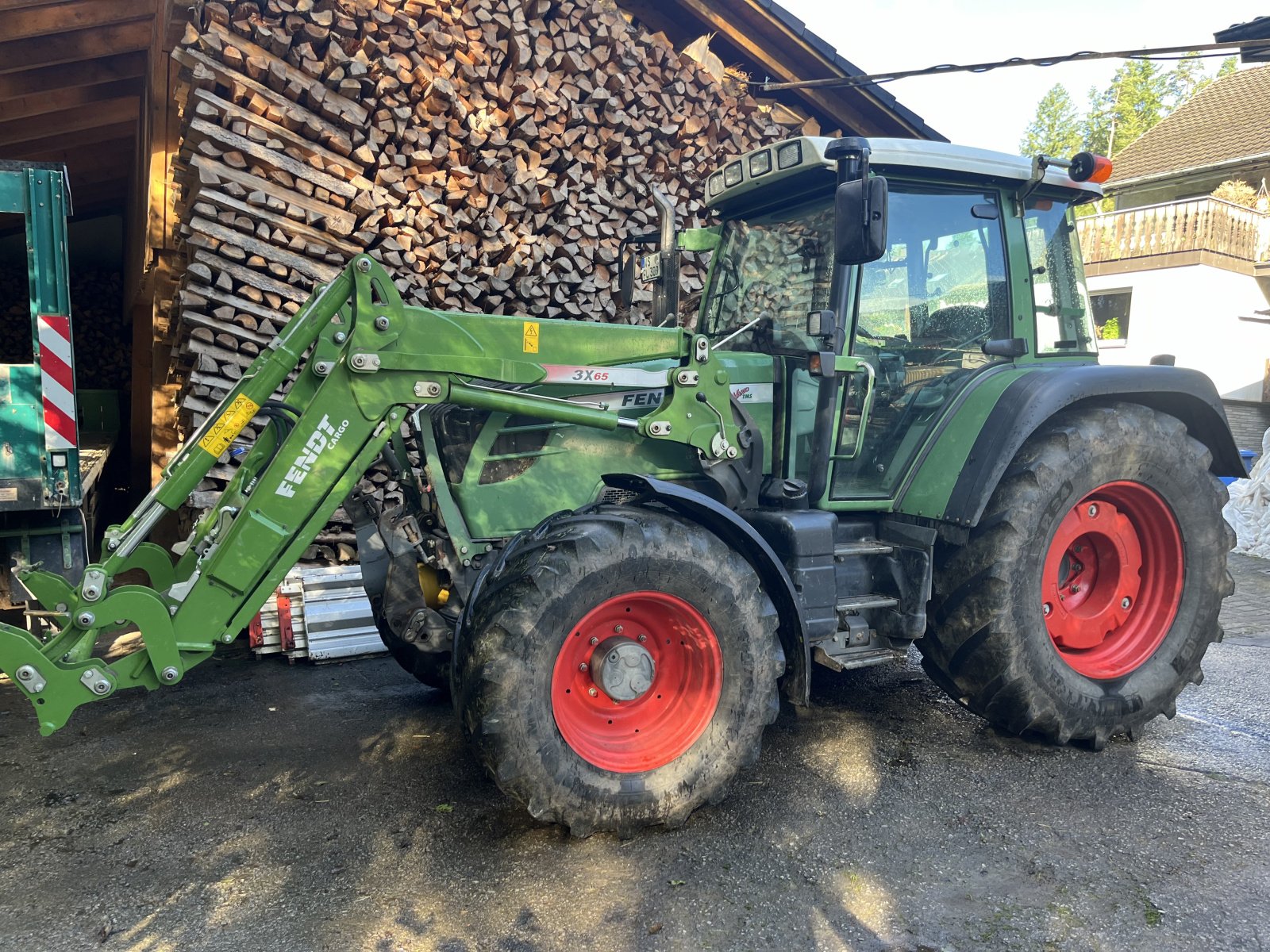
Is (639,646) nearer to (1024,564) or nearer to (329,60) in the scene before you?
(1024,564)

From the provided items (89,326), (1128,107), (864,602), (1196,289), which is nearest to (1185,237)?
(1196,289)

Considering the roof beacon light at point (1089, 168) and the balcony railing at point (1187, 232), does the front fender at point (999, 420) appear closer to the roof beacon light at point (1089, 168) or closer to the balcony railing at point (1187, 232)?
the roof beacon light at point (1089, 168)

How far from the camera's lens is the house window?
15383 millimetres

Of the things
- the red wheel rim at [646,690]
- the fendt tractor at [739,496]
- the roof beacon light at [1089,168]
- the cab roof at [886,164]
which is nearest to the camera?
the fendt tractor at [739,496]

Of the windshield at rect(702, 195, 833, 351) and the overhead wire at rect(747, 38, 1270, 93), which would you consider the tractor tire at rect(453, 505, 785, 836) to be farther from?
the overhead wire at rect(747, 38, 1270, 93)

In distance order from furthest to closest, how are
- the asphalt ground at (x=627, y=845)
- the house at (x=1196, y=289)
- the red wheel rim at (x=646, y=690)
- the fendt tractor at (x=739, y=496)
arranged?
the house at (x=1196, y=289), the red wheel rim at (x=646, y=690), the fendt tractor at (x=739, y=496), the asphalt ground at (x=627, y=845)

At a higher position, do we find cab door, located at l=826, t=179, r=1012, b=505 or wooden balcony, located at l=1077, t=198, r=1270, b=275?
wooden balcony, located at l=1077, t=198, r=1270, b=275

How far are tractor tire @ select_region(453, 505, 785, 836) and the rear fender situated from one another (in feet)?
0.29

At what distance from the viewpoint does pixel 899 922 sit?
2.56m

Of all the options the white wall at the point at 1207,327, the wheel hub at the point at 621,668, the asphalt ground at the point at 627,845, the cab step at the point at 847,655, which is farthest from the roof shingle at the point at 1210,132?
the wheel hub at the point at 621,668

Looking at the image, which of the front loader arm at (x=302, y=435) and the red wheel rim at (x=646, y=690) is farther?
the red wheel rim at (x=646, y=690)

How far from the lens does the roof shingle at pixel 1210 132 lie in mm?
17188

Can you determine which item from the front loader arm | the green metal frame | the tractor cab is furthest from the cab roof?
the green metal frame

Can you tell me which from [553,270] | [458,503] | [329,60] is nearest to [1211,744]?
[458,503]
